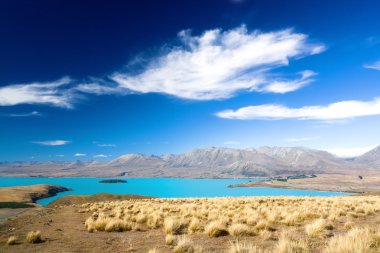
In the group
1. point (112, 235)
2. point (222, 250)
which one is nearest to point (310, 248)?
point (222, 250)

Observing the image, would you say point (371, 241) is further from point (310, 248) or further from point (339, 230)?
point (339, 230)

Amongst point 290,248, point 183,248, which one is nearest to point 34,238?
point 183,248

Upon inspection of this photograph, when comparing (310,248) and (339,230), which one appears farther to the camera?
(339,230)

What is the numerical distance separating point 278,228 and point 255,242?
138 inches

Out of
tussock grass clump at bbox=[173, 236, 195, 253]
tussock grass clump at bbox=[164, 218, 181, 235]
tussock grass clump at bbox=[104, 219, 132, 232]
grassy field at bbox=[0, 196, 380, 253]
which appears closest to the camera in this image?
grassy field at bbox=[0, 196, 380, 253]

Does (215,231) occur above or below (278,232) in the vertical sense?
above

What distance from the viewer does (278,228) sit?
13.4m

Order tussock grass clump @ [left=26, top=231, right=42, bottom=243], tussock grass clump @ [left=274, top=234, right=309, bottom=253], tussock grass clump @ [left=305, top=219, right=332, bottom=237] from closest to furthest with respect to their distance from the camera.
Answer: tussock grass clump @ [left=274, top=234, right=309, bottom=253]
tussock grass clump @ [left=305, top=219, right=332, bottom=237]
tussock grass clump @ [left=26, top=231, right=42, bottom=243]

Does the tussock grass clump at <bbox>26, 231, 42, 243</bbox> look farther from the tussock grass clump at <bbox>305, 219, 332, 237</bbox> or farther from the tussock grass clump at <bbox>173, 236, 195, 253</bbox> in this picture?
the tussock grass clump at <bbox>305, 219, 332, 237</bbox>

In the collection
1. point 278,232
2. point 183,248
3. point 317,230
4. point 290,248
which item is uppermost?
point 290,248

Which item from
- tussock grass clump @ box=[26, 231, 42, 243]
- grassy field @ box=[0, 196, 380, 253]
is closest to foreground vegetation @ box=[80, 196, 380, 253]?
grassy field @ box=[0, 196, 380, 253]

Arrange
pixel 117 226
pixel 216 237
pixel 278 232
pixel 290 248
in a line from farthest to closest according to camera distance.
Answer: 1. pixel 117 226
2. pixel 278 232
3. pixel 216 237
4. pixel 290 248

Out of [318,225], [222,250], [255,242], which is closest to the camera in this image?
[222,250]

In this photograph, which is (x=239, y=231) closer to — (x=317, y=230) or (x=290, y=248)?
(x=317, y=230)
